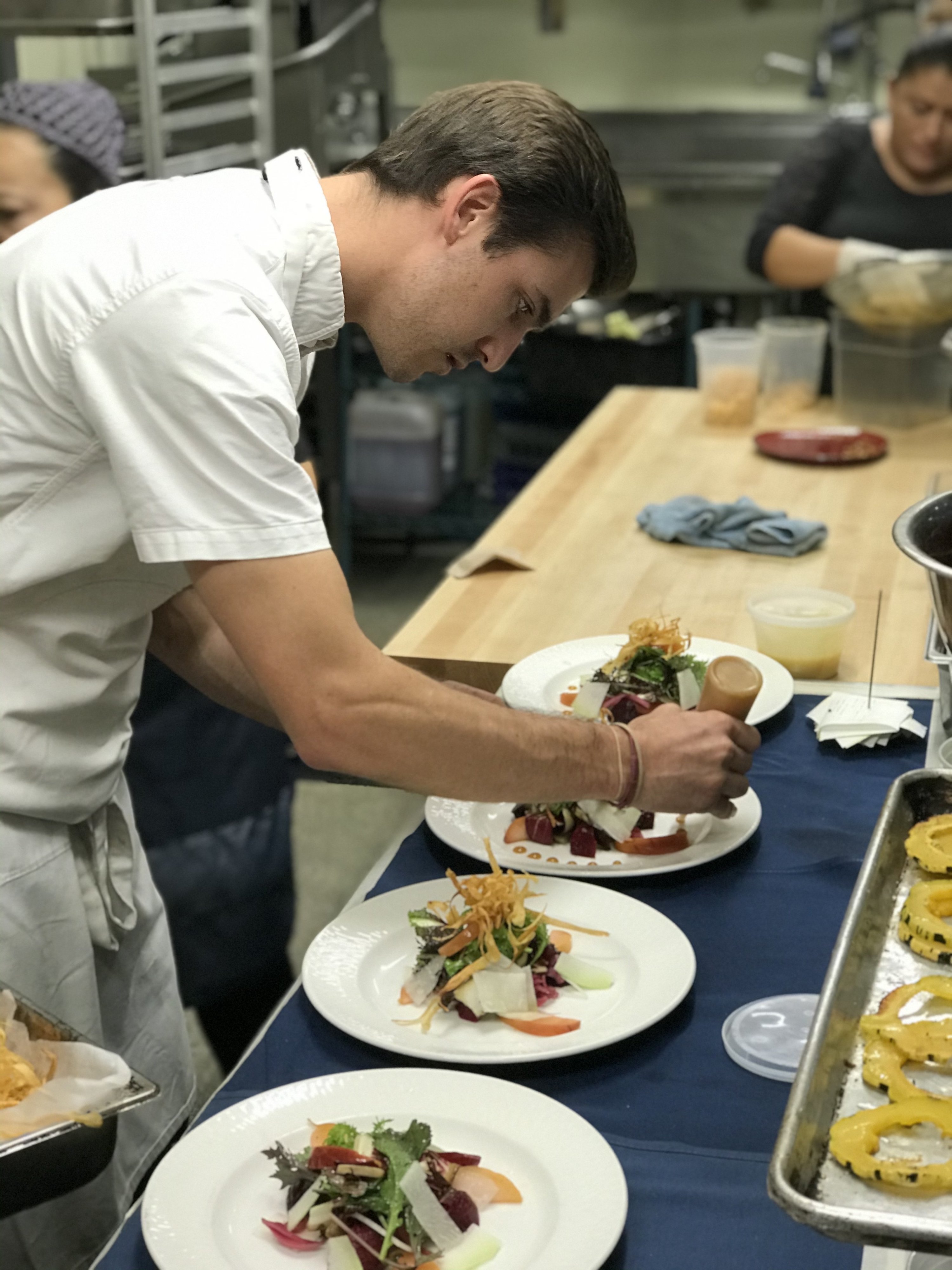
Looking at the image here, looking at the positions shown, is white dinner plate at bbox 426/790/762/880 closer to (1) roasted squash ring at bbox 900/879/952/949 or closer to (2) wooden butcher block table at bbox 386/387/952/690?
(1) roasted squash ring at bbox 900/879/952/949

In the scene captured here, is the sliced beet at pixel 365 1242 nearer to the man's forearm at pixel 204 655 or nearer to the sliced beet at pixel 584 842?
the sliced beet at pixel 584 842

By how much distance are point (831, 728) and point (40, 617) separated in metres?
0.90

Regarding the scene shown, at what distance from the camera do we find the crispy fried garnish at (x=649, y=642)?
1.76m

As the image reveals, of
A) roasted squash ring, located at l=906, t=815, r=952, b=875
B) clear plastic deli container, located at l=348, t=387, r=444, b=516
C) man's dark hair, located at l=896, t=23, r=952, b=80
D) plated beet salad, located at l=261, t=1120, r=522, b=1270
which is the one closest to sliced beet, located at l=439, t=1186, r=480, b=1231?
plated beet salad, located at l=261, t=1120, r=522, b=1270

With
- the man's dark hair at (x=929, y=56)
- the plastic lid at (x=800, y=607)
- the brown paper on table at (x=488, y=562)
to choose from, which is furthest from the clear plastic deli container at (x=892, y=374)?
the plastic lid at (x=800, y=607)

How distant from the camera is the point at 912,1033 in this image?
3.34ft

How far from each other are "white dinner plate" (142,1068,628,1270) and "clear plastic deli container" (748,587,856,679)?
0.97 m

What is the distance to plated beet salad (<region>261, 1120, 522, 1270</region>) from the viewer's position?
947 mm

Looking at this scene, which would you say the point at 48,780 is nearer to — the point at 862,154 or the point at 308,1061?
the point at 308,1061

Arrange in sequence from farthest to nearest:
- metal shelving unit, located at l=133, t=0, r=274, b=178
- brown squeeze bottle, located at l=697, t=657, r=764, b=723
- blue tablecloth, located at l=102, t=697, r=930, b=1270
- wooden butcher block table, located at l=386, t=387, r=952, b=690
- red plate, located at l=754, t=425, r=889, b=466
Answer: metal shelving unit, located at l=133, t=0, r=274, b=178
red plate, located at l=754, t=425, r=889, b=466
wooden butcher block table, located at l=386, t=387, r=952, b=690
brown squeeze bottle, located at l=697, t=657, r=764, b=723
blue tablecloth, located at l=102, t=697, r=930, b=1270

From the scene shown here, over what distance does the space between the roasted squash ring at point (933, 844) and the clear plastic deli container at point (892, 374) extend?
204 centimetres

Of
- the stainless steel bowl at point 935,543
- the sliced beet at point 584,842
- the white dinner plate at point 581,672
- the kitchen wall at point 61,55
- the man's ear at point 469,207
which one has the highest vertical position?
the man's ear at point 469,207

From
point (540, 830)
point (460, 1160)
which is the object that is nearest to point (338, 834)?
point (540, 830)

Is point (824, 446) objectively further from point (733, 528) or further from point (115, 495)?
point (115, 495)
